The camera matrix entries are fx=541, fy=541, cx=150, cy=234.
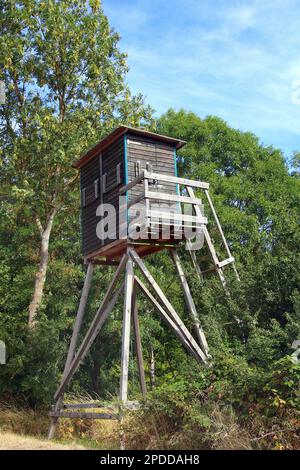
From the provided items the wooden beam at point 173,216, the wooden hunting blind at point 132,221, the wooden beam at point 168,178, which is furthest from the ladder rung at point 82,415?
the wooden beam at point 168,178

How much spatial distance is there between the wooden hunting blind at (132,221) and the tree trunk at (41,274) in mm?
4888

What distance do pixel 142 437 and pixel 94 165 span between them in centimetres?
812

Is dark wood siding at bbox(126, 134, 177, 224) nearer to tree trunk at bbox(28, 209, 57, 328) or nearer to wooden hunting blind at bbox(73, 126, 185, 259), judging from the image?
wooden hunting blind at bbox(73, 126, 185, 259)

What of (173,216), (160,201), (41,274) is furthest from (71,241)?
(173,216)

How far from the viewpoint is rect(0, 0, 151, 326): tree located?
19.8m

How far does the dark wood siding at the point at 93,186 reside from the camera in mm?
14423

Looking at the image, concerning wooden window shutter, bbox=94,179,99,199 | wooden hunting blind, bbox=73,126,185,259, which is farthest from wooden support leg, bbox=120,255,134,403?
wooden window shutter, bbox=94,179,99,199

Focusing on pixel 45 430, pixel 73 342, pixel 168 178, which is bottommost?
pixel 45 430

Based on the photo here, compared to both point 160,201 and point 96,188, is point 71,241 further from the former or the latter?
point 160,201

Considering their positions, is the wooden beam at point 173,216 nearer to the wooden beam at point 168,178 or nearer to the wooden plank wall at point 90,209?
the wooden beam at point 168,178

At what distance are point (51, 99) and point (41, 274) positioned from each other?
6.85 meters

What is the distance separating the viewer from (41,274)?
20438 millimetres

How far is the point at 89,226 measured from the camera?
1557 cm
